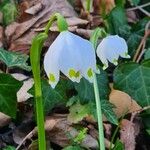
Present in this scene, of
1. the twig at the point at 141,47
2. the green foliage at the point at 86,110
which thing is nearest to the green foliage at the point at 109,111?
the green foliage at the point at 86,110

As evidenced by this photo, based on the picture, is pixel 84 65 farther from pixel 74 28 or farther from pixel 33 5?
pixel 33 5

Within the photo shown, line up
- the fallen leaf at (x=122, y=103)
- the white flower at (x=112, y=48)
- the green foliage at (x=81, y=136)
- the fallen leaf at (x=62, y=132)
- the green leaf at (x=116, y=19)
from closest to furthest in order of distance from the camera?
the white flower at (x=112, y=48)
the green foliage at (x=81, y=136)
the fallen leaf at (x=62, y=132)
the fallen leaf at (x=122, y=103)
the green leaf at (x=116, y=19)

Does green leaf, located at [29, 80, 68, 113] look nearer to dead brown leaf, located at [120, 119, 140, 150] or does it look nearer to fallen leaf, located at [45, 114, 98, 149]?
fallen leaf, located at [45, 114, 98, 149]

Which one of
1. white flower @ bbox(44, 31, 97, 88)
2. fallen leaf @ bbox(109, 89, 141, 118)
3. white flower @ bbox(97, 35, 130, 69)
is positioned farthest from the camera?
fallen leaf @ bbox(109, 89, 141, 118)

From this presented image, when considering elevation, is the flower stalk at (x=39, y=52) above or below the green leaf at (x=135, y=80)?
above

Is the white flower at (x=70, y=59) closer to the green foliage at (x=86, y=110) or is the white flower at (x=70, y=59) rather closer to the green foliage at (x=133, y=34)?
the green foliage at (x=86, y=110)

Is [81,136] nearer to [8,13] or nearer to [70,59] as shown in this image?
[70,59]

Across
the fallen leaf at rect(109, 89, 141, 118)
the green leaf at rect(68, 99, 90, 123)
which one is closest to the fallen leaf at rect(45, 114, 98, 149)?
the green leaf at rect(68, 99, 90, 123)
